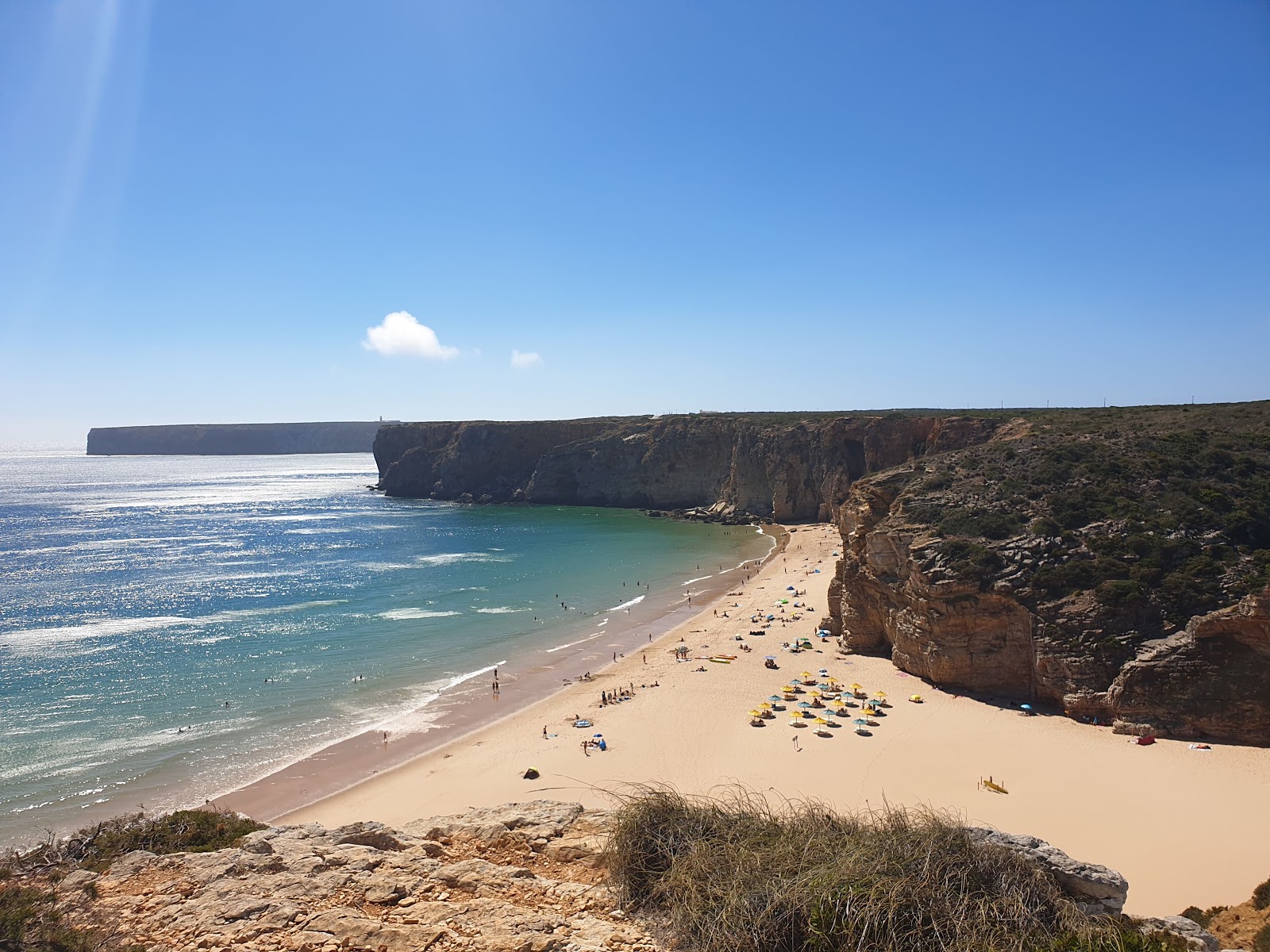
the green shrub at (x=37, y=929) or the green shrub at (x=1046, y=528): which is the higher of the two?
the green shrub at (x=1046, y=528)

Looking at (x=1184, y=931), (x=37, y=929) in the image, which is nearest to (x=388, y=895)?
(x=37, y=929)

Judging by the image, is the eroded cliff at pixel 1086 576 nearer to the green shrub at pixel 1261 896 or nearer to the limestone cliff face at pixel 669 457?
the green shrub at pixel 1261 896

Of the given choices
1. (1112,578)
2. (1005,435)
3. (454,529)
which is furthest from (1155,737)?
(454,529)

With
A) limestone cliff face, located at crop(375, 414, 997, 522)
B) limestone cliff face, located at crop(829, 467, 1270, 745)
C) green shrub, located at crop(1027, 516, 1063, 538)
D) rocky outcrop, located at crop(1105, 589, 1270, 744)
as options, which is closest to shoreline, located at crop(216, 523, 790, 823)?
limestone cliff face, located at crop(829, 467, 1270, 745)

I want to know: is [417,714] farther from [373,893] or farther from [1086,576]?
[1086,576]

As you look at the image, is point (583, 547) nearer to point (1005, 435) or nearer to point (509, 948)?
point (1005, 435)

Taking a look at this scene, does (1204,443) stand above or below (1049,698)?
above

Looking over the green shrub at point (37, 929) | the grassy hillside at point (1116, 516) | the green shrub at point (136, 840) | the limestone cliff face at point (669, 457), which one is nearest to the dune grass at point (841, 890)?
the green shrub at point (37, 929)
